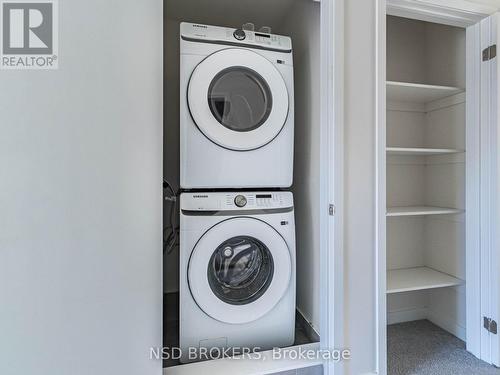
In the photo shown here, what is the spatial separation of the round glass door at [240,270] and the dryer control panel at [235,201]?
0.17m

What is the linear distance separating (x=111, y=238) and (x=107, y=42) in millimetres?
702

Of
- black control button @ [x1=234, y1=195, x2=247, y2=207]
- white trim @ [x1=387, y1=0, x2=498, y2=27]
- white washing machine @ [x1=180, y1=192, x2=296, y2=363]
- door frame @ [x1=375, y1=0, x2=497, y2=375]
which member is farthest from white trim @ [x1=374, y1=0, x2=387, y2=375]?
black control button @ [x1=234, y1=195, x2=247, y2=207]

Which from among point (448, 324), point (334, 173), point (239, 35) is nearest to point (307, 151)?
point (334, 173)

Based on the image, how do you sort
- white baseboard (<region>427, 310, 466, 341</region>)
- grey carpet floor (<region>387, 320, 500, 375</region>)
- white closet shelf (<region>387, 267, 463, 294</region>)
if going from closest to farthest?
1. grey carpet floor (<region>387, 320, 500, 375</region>)
2. white closet shelf (<region>387, 267, 463, 294</region>)
3. white baseboard (<region>427, 310, 466, 341</region>)

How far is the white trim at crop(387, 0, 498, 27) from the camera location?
1.35 meters

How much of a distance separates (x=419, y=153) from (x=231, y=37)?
4.83ft

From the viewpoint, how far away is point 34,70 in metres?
0.86

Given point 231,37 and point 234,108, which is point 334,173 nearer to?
point 234,108

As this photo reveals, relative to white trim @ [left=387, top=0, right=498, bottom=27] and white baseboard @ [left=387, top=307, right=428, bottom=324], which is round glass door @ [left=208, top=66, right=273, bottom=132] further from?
white baseboard @ [left=387, top=307, right=428, bottom=324]

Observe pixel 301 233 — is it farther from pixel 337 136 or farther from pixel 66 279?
pixel 66 279

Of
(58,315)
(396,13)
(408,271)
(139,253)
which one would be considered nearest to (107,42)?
(139,253)

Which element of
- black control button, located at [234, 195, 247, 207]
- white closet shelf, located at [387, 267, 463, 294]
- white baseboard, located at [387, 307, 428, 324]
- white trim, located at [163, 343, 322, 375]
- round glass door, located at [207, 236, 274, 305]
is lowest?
white baseboard, located at [387, 307, 428, 324]

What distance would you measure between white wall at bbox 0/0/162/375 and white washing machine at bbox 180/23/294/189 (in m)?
0.30

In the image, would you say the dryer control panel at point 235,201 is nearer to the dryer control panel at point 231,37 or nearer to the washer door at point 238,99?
the washer door at point 238,99
